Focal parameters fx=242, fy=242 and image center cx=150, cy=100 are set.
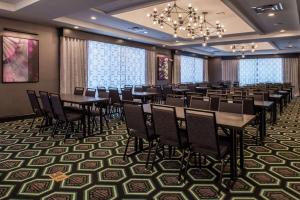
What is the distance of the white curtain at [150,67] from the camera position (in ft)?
36.0

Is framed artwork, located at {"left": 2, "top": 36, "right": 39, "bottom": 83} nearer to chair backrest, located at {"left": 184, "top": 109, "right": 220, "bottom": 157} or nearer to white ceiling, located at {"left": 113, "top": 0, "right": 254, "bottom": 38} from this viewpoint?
white ceiling, located at {"left": 113, "top": 0, "right": 254, "bottom": 38}

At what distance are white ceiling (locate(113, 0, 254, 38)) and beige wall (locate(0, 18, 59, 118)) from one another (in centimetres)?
224

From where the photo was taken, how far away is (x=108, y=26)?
7977 mm

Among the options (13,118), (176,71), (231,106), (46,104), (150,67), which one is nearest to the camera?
(231,106)

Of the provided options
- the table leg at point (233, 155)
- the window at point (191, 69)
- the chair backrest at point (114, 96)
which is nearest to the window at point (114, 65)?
the chair backrest at point (114, 96)

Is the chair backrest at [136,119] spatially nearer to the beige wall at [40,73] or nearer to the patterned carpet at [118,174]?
the patterned carpet at [118,174]

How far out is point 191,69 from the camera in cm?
1524

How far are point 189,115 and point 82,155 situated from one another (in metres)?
2.04

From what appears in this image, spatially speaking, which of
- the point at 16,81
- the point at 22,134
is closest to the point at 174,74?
the point at 16,81

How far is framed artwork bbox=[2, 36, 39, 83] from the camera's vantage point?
6.29 metres

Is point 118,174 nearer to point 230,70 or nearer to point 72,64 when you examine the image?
point 72,64

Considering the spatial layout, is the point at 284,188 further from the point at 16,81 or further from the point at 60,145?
the point at 16,81

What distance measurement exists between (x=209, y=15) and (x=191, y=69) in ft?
27.6

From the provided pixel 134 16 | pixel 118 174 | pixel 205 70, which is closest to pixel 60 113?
pixel 118 174
